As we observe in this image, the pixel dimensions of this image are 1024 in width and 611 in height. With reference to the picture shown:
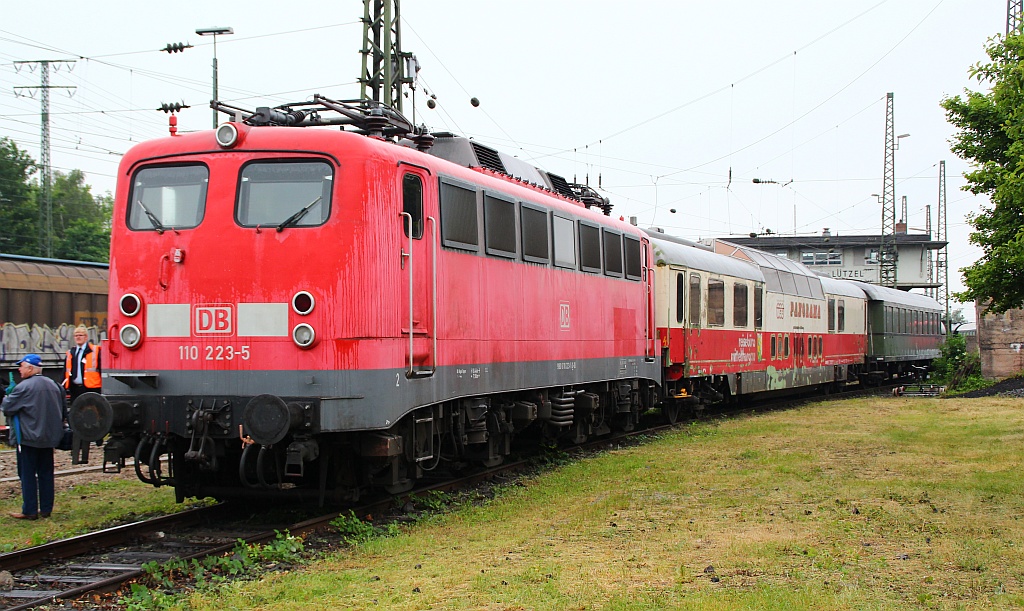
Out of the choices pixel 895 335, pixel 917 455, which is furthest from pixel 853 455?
pixel 895 335

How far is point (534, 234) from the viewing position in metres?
12.4

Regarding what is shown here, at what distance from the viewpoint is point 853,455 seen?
14.5 meters

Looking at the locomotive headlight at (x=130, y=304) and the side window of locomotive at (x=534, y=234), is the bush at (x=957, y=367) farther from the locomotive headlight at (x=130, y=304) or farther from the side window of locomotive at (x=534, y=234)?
the locomotive headlight at (x=130, y=304)

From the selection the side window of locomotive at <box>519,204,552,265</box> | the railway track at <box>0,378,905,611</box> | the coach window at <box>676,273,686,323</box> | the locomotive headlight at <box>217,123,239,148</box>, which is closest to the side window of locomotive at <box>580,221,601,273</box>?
the side window of locomotive at <box>519,204,552,265</box>

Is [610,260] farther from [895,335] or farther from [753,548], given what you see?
[895,335]

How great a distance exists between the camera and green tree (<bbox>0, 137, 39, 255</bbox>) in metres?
46.5

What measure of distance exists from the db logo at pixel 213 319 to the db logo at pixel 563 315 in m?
5.34

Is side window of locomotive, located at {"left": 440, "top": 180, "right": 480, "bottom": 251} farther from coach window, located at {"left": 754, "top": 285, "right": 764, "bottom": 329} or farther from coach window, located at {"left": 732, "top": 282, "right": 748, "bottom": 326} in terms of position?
coach window, located at {"left": 754, "top": 285, "right": 764, "bottom": 329}

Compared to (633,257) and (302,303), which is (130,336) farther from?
(633,257)

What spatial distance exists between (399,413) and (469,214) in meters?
2.71

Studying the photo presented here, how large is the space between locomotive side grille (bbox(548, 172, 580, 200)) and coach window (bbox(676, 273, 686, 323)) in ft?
15.3

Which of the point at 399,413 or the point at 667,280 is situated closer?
the point at 399,413

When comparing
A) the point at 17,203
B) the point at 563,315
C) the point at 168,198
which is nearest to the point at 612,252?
the point at 563,315

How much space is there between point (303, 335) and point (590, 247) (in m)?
6.50
